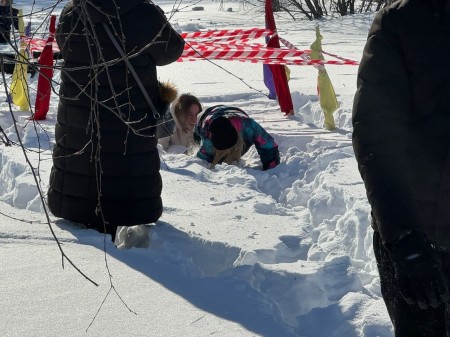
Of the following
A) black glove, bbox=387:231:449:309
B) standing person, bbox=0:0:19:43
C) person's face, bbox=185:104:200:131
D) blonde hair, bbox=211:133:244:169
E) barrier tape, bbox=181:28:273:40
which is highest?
standing person, bbox=0:0:19:43

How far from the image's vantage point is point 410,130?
8.68 ft

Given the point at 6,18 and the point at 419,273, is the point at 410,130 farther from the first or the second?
the point at 6,18

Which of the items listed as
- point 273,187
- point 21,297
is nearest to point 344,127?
A: point 273,187

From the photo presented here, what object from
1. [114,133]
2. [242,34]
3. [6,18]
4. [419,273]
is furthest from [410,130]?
[242,34]

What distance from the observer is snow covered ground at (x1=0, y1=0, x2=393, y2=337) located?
3779mm

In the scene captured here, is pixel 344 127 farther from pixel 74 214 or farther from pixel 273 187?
pixel 74 214

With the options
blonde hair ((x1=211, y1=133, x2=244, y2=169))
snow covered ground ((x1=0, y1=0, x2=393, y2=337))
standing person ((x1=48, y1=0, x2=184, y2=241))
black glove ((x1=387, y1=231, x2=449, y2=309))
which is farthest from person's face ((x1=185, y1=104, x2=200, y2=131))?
black glove ((x1=387, y1=231, x2=449, y2=309))

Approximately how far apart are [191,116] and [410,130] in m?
5.59

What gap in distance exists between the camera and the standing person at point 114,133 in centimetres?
494

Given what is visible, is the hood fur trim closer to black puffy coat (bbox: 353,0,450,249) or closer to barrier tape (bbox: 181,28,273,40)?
black puffy coat (bbox: 353,0,450,249)

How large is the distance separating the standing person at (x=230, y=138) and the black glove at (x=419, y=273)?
16.4 feet

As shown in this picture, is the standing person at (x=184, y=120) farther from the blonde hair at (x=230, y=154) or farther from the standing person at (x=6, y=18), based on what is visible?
the standing person at (x=6, y=18)

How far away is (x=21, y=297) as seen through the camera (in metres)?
3.90

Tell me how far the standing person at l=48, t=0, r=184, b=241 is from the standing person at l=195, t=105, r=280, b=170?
2.27 metres
